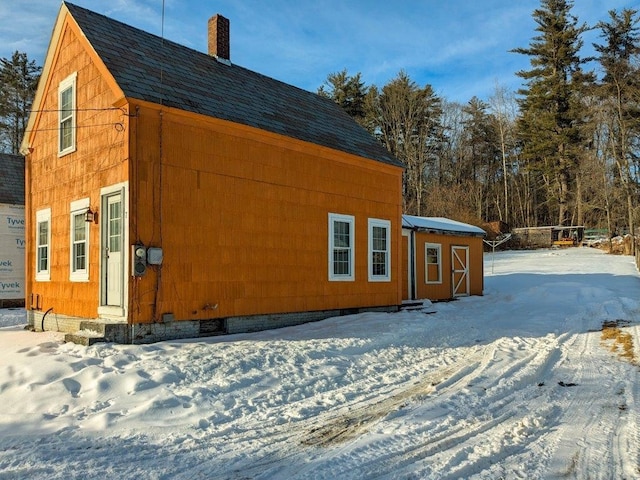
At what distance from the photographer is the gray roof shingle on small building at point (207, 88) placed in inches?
372

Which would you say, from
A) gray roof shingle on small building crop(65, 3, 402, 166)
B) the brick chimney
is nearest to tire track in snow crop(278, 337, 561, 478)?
gray roof shingle on small building crop(65, 3, 402, 166)

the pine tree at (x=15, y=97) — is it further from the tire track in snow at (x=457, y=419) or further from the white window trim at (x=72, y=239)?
the tire track in snow at (x=457, y=419)

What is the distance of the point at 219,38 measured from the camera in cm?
1334

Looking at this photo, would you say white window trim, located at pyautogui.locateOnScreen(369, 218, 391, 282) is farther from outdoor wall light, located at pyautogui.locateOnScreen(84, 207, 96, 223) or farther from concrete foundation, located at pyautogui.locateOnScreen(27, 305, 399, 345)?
outdoor wall light, located at pyautogui.locateOnScreen(84, 207, 96, 223)

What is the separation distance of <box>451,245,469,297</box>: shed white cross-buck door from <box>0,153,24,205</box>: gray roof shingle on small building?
15775 millimetres

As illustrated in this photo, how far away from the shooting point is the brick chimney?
43.5 ft

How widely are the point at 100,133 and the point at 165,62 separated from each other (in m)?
2.31

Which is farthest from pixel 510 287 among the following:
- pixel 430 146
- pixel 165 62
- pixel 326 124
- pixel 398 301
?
pixel 430 146

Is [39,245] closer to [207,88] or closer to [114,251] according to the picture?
[114,251]

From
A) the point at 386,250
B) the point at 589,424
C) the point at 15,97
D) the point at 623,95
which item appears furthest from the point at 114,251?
the point at 623,95

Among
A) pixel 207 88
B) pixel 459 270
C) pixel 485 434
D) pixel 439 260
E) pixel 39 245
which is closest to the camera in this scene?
pixel 485 434

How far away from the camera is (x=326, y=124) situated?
13.7 m

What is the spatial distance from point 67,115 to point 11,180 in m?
9.48

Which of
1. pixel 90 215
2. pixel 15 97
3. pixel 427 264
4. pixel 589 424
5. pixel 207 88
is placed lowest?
pixel 589 424
